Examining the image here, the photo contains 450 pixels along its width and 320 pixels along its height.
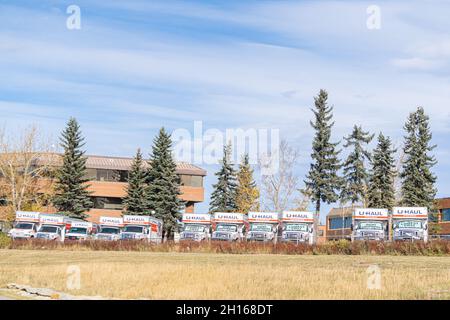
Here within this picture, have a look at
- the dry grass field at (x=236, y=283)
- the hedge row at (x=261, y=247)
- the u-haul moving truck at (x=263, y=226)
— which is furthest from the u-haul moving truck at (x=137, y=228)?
the dry grass field at (x=236, y=283)

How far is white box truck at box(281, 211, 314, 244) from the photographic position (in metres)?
59.2

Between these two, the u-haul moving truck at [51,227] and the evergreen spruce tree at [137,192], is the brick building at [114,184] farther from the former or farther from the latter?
the u-haul moving truck at [51,227]

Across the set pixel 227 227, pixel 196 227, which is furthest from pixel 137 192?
pixel 227 227

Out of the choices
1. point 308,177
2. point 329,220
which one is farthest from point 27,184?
point 329,220

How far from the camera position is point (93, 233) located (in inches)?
2645

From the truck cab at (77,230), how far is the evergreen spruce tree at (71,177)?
15.2m

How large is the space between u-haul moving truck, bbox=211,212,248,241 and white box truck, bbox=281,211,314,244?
3603 mm

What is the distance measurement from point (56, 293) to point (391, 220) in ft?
142

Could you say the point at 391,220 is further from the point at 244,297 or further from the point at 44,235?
the point at 244,297

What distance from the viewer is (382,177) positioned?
83688 mm

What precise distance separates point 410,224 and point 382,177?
93.1ft

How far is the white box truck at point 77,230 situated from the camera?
65.0 meters

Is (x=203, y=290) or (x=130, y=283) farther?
(x=130, y=283)

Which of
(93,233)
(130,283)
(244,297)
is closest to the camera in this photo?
(244,297)
